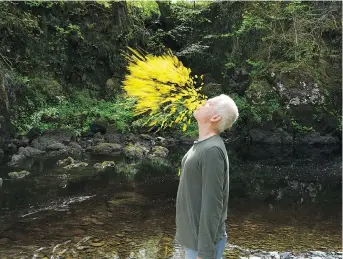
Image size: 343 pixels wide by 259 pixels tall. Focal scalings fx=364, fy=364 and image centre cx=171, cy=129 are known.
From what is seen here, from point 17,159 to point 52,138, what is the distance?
10.5 ft

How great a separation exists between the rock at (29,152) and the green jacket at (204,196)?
1258 cm

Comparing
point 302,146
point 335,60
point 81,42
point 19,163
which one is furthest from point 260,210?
point 81,42

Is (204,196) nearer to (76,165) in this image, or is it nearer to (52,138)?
(76,165)

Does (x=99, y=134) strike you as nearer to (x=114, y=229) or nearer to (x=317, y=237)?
(x=114, y=229)

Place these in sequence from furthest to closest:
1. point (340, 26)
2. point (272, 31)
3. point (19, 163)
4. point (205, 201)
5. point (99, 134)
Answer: point (272, 31) → point (340, 26) → point (99, 134) → point (19, 163) → point (205, 201)

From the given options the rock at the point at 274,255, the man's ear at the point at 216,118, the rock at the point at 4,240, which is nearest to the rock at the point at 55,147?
the rock at the point at 4,240

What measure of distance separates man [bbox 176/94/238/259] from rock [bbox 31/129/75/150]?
13.6 m

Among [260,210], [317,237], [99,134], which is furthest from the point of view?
[99,134]

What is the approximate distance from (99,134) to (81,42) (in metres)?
6.94

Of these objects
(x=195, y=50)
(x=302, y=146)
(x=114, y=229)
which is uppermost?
(x=195, y=50)

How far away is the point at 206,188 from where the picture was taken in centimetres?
231

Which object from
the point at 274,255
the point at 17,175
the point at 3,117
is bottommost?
the point at 274,255

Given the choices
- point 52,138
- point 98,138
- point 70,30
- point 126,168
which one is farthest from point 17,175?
point 70,30

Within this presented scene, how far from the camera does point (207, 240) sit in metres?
2.33
